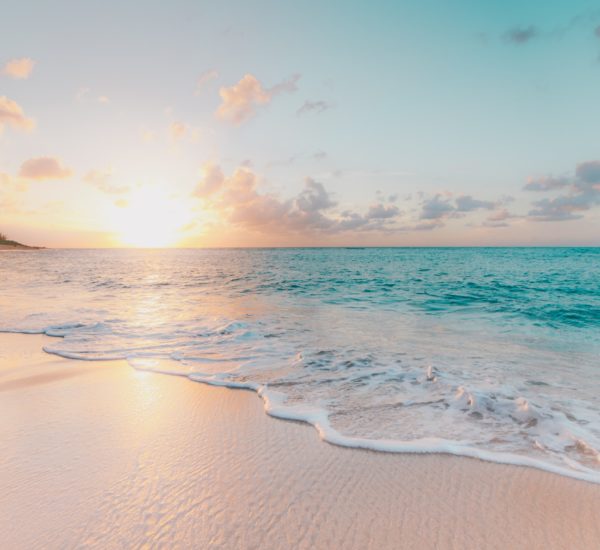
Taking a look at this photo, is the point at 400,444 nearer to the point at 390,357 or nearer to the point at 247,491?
the point at 247,491

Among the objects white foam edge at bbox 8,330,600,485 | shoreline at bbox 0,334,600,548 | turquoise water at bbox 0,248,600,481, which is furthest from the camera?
turquoise water at bbox 0,248,600,481

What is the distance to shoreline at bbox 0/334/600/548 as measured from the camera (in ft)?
7.61

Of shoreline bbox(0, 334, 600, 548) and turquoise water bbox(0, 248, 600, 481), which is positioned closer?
shoreline bbox(0, 334, 600, 548)

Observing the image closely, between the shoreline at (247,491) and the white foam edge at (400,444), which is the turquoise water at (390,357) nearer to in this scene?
the white foam edge at (400,444)

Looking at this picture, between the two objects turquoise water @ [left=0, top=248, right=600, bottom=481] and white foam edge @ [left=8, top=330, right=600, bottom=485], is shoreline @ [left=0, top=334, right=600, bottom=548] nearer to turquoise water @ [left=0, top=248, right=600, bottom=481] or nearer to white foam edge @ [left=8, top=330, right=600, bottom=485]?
white foam edge @ [left=8, top=330, right=600, bottom=485]

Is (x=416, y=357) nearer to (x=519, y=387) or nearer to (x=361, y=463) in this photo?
(x=519, y=387)

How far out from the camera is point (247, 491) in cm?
273

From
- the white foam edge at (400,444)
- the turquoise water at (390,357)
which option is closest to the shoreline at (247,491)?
the white foam edge at (400,444)

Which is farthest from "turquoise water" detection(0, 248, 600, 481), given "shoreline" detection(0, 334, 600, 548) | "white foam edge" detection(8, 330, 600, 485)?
"shoreline" detection(0, 334, 600, 548)

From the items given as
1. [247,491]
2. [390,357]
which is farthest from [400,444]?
[390,357]

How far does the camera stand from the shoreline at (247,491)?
2318 millimetres

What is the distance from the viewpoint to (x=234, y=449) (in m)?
3.36

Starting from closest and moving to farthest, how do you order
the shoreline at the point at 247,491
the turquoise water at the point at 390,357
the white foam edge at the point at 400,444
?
the shoreline at the point at 247,491 → the white foam edge at the point at 400,444 → the turquoise water at the point at 390,357

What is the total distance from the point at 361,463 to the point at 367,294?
14073 mm
